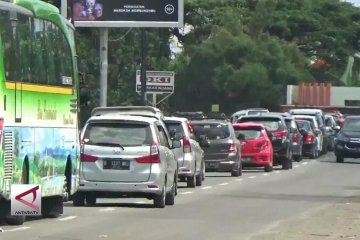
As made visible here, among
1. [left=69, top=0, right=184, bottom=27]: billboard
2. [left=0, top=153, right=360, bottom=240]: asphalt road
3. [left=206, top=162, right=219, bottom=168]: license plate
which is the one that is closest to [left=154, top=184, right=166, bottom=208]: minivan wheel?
[left=0, top=153, right=360, bottom=240]: asphalt road

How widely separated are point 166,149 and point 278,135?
1835 cm

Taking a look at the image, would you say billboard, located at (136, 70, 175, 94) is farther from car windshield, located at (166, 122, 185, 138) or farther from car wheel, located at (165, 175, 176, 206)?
car wheel, located at (165, 175, 176, 206)

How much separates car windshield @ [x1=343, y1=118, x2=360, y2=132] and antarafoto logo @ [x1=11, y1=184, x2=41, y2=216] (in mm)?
31946

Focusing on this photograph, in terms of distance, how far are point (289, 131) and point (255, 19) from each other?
41567 millimetres

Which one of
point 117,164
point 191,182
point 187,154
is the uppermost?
point 117,164

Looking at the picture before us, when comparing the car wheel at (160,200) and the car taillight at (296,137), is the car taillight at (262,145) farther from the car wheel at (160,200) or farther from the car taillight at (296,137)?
the car wheel at (160,200)

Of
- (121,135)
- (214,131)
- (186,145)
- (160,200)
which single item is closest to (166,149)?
(160,200)

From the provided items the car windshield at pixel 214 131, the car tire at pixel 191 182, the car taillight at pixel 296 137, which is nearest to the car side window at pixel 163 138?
the car tire at pixel 191 182

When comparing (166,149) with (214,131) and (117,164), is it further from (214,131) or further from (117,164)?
(214,131)

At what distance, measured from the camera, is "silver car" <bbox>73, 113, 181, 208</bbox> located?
72.1 ft

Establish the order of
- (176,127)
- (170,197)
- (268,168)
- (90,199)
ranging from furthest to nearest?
1. (268,168)
2. (176,127)
3. (170,197)
4. (90,199)

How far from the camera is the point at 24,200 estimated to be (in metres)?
17.0

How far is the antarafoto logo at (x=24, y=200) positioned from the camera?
666 inches

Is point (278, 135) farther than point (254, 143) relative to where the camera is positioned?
Yes
